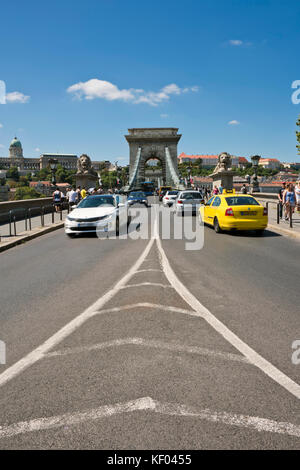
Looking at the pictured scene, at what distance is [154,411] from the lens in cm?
271

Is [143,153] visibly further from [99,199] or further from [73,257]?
[73,257]

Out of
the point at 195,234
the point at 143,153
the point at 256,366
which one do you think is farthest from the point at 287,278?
the point at 143,153

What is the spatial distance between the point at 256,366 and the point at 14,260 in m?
7.63

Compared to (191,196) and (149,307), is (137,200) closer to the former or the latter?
(191,196)

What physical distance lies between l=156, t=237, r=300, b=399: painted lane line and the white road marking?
51 cm

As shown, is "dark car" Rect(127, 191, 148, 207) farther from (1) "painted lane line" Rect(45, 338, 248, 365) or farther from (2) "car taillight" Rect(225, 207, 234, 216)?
(1) "painted lane line" Rect(45, 338, 248, 365)

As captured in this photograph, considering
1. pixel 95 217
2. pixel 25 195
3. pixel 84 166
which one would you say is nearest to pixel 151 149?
pixel 25 195

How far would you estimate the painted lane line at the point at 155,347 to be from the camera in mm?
3674

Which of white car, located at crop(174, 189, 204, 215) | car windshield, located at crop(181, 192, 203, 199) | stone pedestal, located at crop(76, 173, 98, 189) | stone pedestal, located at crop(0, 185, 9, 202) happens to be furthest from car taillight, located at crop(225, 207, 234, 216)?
stone pedestal, located at crop(76, 173, 98, 189)

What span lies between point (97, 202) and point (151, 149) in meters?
77.5

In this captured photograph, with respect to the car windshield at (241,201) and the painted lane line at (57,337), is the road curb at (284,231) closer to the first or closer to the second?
the car windshield at (241,201)

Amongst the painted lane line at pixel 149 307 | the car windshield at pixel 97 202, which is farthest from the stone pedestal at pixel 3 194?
the painted lane line at pixel 149 307

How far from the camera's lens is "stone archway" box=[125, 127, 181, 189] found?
8875 cm

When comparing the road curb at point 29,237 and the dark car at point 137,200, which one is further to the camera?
the dark car at point 137,200
